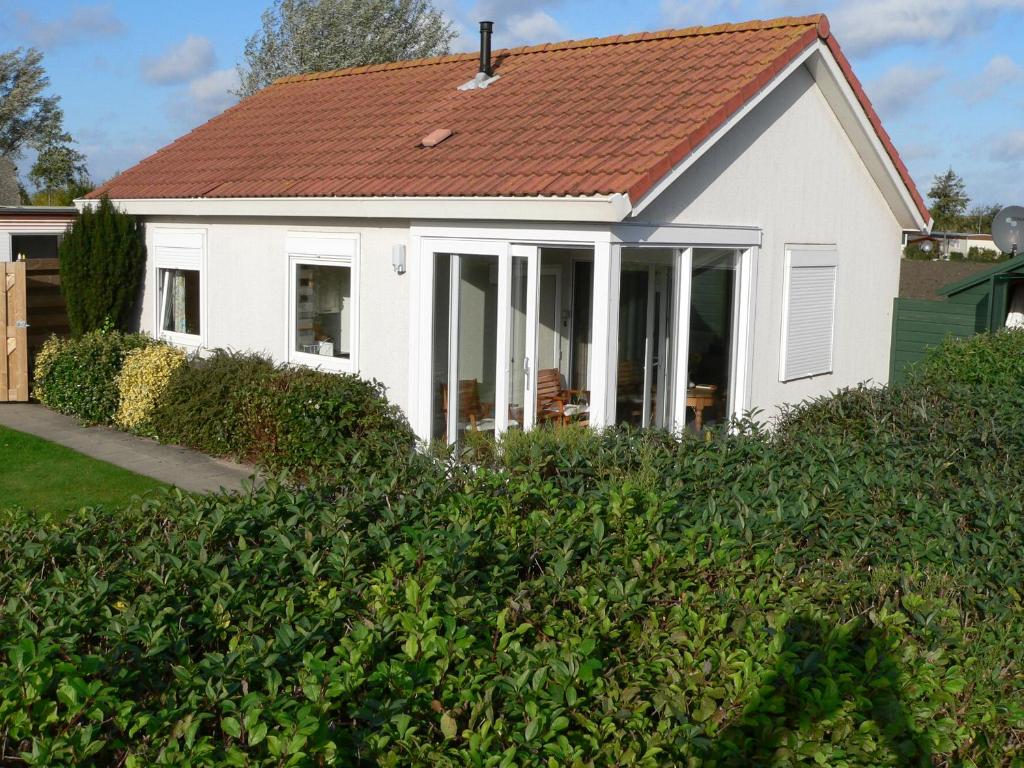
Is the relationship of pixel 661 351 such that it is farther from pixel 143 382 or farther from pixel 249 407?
pixel 143 382

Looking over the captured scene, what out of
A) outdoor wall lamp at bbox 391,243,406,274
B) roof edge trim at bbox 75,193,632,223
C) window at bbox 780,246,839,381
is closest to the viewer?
roof edge trim at bbox 75,193,632,223

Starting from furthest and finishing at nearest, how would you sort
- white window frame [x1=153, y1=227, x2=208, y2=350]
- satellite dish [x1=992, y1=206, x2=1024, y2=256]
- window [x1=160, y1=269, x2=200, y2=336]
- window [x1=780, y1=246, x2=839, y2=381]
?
satellite dish [x1=992, y1=206, x2=1024, y2=256], window [x1=160, y1=269, x2=200, y2=336], white window frame [x1=153, y1=227, x2=208, y2=350], window [x1=780, y1=246, x2=839, y2=381]

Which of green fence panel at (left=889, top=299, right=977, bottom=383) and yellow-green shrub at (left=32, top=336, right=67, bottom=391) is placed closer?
yellow-green shrub at (left=32, top=336, right=67, bottom=391)

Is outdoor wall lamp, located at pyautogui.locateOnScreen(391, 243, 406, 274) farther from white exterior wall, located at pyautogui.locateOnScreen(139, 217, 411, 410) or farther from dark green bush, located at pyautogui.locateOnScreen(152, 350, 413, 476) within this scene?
dark green bush, located at pyautogui.locateOnScreen(152, 350, 413, 476)

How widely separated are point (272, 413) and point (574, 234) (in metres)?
3.64

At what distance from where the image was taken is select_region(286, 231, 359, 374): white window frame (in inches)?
484

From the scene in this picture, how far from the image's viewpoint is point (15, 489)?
34.6ft

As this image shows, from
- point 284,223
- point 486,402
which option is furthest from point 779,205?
point 284,223

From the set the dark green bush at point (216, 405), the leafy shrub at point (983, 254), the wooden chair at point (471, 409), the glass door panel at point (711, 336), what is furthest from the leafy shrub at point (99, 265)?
the leafy shrub at point (983, 254)

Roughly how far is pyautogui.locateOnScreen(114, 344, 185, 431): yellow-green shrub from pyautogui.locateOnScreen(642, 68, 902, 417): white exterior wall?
625 cm

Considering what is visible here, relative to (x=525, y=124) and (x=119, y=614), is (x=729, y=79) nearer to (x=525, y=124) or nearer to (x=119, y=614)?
(x=525, y=124)

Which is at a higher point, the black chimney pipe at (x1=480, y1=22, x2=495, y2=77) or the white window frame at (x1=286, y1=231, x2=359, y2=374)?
the black chimney pipe at (x1=480, y1=22, x2=495, y2=77)

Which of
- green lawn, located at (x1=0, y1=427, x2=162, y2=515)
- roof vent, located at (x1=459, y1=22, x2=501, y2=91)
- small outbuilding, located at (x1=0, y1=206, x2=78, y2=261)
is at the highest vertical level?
roof vent, located at (x1=459, y1=22, x2=501, y2=91)

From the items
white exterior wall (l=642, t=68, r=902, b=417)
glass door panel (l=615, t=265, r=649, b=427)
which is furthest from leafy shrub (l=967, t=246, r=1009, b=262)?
glass door panel (l=615, t=265, r=649, b=427)
